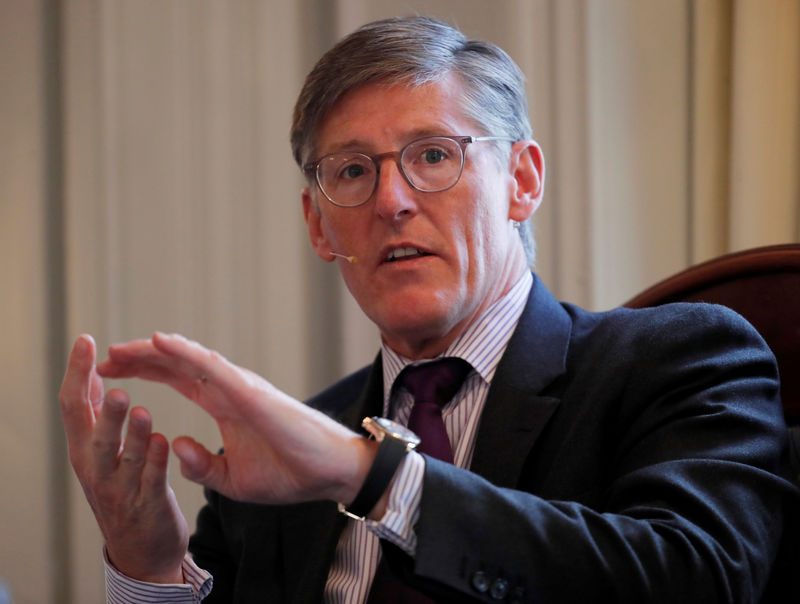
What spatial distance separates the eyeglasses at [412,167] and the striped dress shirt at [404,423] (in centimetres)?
25

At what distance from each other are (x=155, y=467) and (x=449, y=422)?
493mm

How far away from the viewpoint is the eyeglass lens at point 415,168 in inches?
62.7

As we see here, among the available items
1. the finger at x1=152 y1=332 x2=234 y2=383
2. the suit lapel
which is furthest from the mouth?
the finger at x1=152 y1=332 x2=234 y2=383

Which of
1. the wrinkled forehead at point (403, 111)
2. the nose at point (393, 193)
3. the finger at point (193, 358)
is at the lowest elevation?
the finger at point (193, 358)

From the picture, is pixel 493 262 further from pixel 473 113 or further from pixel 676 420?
pixel 676 420

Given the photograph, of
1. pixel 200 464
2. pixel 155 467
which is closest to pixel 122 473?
pixel 155 467

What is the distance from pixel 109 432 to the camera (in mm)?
1225

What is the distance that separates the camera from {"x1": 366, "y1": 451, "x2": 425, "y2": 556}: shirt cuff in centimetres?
104

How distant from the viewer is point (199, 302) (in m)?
2.88

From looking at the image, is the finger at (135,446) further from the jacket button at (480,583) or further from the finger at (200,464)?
the jacket button at (480,583)

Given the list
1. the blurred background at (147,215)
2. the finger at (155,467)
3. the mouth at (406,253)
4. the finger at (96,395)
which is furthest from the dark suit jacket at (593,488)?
the blurred background at (147,215)

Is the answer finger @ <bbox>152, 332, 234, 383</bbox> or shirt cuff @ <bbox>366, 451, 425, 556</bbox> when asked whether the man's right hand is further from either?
shirt cuff @ <bbox>366, 451, 425, 556</bbox>

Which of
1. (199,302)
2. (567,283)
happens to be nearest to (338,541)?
(567,283)

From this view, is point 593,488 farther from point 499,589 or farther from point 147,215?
point 147,215
